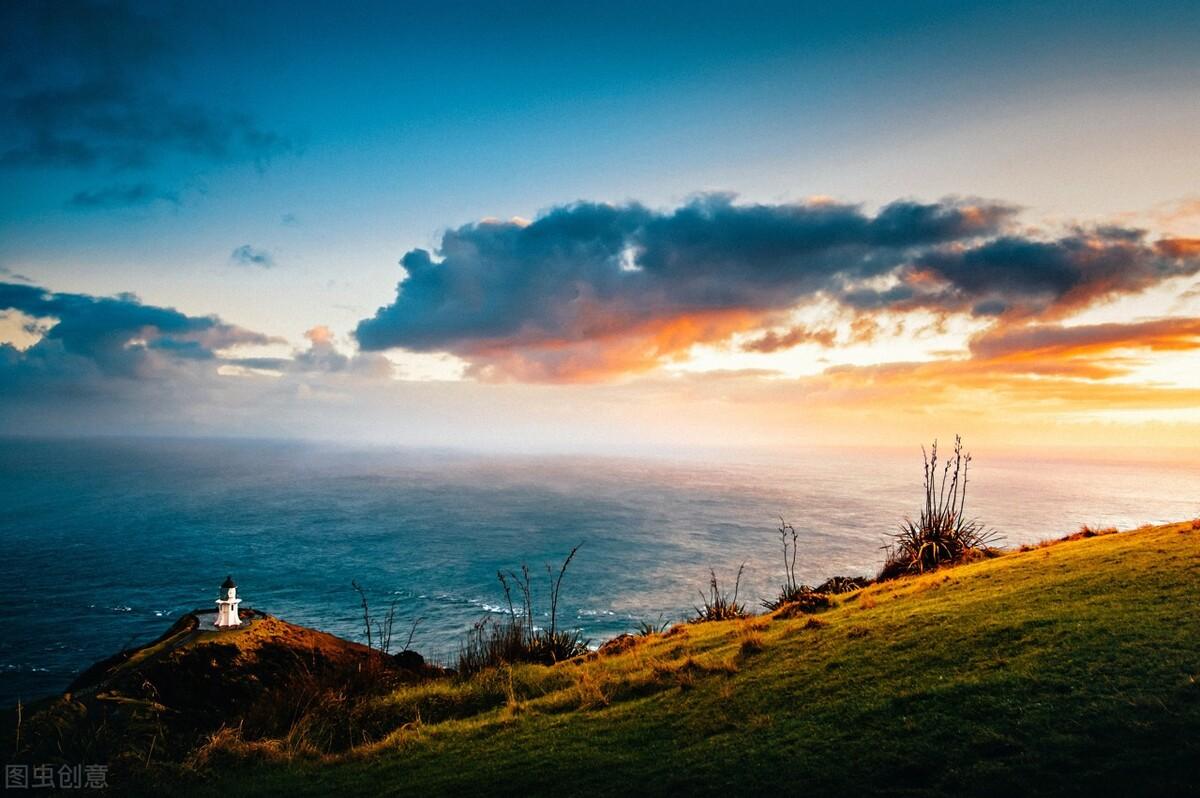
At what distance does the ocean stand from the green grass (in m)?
16.6

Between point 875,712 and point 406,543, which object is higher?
point 875,712

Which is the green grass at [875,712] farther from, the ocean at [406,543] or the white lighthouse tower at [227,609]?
the ocean at [406,543]

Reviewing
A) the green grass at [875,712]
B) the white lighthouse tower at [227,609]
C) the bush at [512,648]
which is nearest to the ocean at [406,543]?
the bush at [512,648]

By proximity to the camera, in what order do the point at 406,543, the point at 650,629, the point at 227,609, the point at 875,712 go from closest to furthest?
the point at 875,712
the point at 227,609
the point at 650,629
the point at 406,543

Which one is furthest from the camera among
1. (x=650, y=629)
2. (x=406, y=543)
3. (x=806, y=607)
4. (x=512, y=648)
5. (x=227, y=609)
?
(x=406, y=543)

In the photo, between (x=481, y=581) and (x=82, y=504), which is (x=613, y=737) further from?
(x=82, y=504)

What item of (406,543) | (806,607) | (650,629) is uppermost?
(806,607)

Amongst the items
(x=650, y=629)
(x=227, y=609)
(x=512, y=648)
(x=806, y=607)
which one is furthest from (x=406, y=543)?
(x=806, y=607)

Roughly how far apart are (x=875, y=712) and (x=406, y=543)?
47714 millimetres

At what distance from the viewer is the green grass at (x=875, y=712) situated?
3982 mm

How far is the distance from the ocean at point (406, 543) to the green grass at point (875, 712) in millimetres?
16617

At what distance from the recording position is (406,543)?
4822cm

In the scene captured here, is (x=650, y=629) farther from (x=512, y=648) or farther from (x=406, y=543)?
(x=406, y=543)

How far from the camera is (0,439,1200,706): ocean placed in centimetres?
2773
